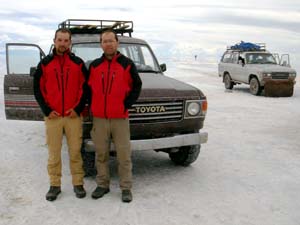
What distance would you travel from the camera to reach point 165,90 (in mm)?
5340

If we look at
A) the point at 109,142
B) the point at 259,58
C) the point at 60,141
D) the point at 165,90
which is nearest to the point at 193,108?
the point at 165,90

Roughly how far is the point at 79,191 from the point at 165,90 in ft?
5.56

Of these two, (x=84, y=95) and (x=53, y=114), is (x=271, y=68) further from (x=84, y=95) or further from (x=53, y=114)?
(x=53, y=114)

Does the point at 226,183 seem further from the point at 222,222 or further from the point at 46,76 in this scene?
the point at 46,76

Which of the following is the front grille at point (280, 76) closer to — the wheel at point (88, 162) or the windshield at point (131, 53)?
the windshield at point (131, 53)

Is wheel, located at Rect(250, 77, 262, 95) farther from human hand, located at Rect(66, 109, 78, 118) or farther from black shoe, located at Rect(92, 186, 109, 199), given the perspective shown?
human hand, located at Rect(66, 109, 78, 118)

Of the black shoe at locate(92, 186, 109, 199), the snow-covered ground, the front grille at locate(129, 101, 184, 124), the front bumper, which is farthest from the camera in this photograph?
the front grille at locate(129, 101, 184, 124)

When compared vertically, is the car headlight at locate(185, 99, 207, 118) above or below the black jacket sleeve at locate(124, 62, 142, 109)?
below

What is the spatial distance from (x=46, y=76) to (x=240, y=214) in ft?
8.74

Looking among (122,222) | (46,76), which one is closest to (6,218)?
(122,222)

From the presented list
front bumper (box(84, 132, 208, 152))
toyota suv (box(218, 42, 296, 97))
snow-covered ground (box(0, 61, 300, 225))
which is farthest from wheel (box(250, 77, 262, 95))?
front bumper (box(84, 132, 208, 152))

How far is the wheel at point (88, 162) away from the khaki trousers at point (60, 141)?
41cm

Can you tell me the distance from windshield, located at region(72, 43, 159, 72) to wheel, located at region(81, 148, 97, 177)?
1.45m

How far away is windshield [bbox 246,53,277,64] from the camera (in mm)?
17327
